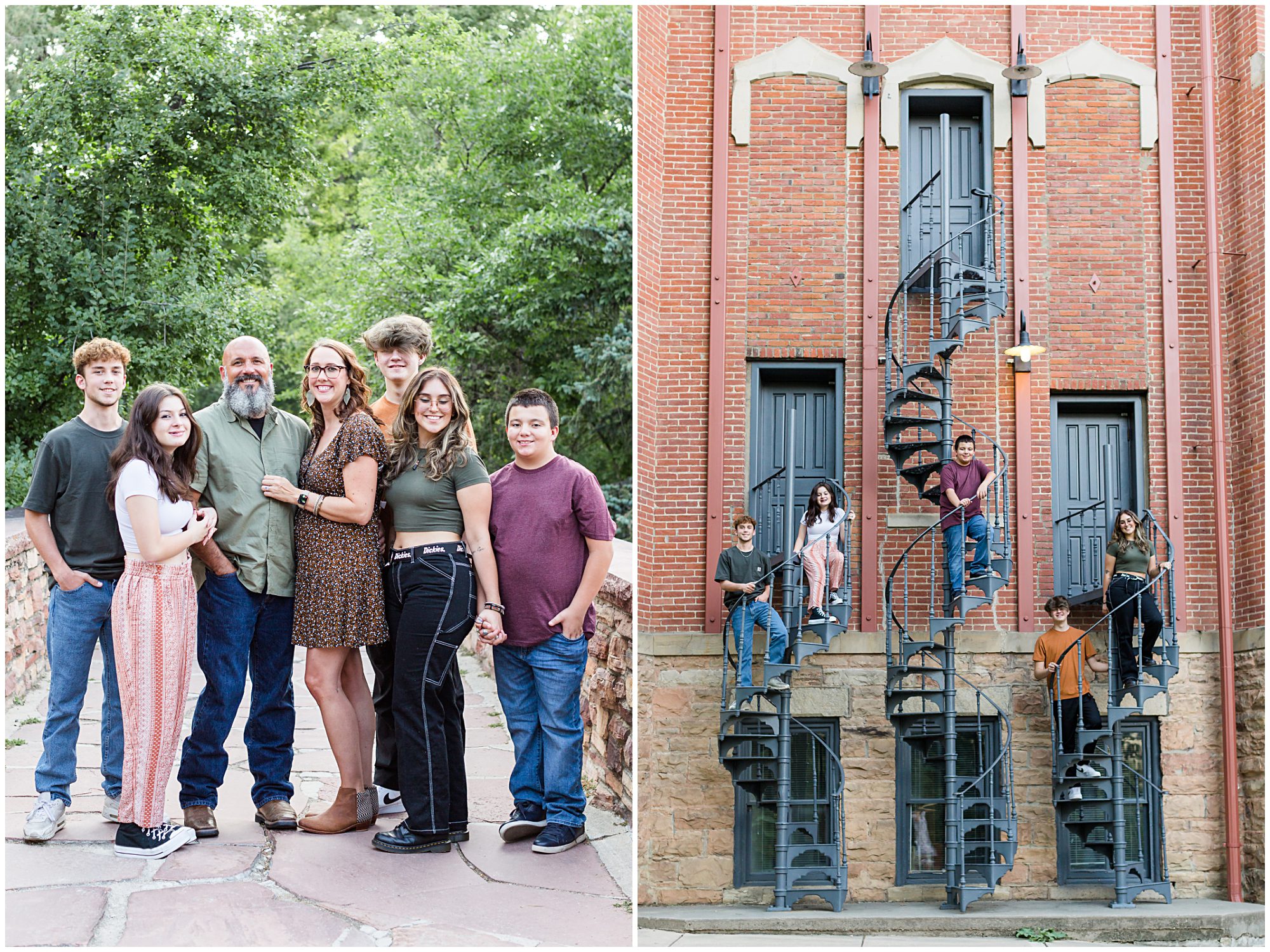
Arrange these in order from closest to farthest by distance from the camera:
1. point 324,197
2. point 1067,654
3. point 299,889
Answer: point 299,889
point 1067,654
point 324,197

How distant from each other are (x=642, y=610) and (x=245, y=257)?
864 cm

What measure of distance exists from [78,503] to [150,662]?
894 mm

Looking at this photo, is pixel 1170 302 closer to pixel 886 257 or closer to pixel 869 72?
pixel 886 257

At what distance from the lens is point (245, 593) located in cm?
473

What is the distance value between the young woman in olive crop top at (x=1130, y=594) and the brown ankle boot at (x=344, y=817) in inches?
270

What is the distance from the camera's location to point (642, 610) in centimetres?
988

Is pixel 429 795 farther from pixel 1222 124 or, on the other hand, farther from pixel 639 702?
pixel 1222 124

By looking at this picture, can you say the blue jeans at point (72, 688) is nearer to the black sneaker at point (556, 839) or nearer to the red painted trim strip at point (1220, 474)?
the black sneaker at point (556, 839)

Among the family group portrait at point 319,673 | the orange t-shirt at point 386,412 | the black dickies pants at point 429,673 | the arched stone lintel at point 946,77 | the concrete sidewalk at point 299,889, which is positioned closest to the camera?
the concrete sidewalk at point 299,889

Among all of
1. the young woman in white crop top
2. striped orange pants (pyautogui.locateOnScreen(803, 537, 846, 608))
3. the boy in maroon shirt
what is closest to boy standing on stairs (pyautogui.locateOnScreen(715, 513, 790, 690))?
striped orange pants (pyautogui.locateOnScreen(803, 537, 846, 608))

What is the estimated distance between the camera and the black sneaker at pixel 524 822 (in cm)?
474

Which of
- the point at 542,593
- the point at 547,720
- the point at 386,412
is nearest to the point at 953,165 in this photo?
the point at 386,412

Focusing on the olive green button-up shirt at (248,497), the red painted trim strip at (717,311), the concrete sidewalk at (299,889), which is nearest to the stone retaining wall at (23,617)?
the concrete sidewalk at (299,889)

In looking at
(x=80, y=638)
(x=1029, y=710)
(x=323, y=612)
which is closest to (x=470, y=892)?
(x=323, y=612)
